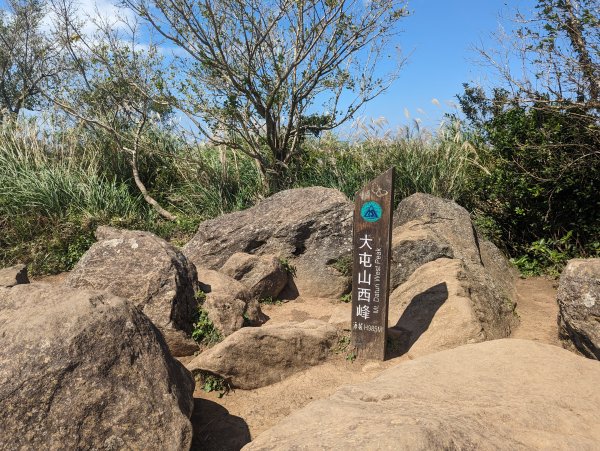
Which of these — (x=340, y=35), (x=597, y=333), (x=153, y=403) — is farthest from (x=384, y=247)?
(x=340, y=35)

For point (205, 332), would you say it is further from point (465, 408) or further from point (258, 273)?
point (465, 408)

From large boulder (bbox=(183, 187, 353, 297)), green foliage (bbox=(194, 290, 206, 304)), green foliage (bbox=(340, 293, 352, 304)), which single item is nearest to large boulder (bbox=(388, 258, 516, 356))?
green foliage (bbox=(340, 293, 352, 304))

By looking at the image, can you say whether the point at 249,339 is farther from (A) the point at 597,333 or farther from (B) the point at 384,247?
(A) the point at 597,333

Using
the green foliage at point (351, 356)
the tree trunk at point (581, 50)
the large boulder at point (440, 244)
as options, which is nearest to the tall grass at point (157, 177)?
the large boulder at point (440, 244)

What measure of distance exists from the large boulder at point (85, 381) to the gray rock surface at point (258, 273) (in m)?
2.86

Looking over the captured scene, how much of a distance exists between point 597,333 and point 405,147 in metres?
4.65

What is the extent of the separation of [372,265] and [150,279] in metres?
1.88

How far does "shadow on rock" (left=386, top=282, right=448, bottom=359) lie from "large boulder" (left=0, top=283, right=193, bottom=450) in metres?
2.17

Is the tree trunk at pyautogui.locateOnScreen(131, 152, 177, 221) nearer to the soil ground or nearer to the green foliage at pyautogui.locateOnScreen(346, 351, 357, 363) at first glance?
the soil ground

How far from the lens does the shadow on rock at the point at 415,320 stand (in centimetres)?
439

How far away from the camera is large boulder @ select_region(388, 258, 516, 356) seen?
13.7ft

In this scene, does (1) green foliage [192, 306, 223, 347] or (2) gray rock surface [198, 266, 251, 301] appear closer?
(1) green foliage [192, 306, 223, 347]

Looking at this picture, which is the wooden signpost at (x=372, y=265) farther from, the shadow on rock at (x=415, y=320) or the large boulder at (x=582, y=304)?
the large boulder at (x=582, y=304)

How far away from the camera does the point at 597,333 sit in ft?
12.7
